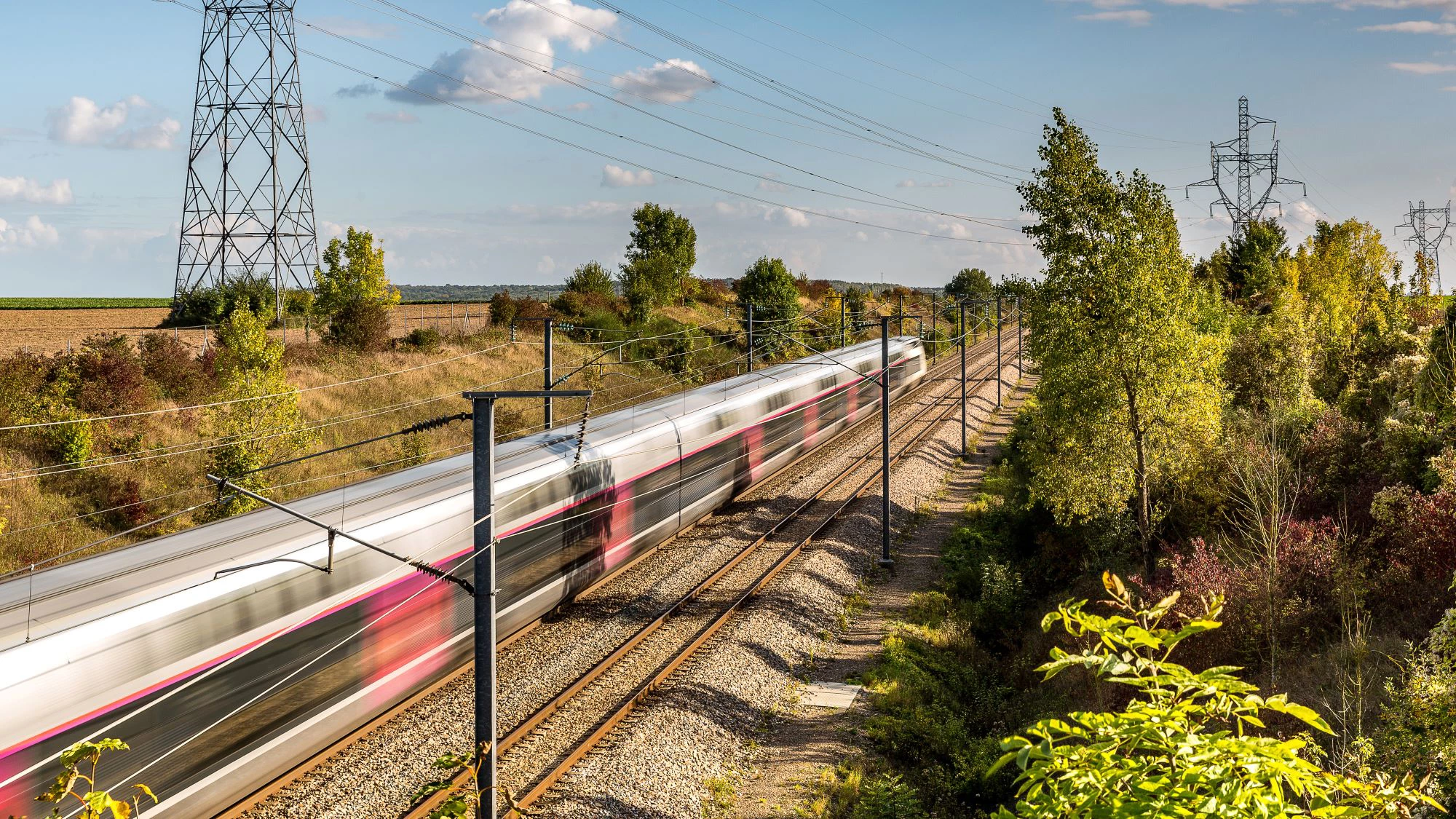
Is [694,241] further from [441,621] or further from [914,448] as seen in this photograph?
[441,621]

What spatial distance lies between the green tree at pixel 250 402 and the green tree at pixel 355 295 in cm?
2210

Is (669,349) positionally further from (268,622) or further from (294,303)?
(268,622)

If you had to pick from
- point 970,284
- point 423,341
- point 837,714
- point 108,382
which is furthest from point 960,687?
point 970,284

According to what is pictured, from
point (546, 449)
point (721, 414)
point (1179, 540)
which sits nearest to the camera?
point (546, 449)

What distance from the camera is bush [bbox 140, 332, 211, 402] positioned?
34.1m

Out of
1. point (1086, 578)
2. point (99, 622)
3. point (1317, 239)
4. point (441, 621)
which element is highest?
point (1317, 239)

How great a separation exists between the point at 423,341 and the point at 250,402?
26120 mm

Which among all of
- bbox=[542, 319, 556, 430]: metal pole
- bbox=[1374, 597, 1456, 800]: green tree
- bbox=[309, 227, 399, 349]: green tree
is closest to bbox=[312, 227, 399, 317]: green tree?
bbox=[309, 227, 399, 349]: green tree

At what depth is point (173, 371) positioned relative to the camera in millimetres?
34719

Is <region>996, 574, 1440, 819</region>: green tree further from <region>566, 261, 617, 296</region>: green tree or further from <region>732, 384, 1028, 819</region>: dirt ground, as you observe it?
<region>566, 261, 617, 296</region>: green tree

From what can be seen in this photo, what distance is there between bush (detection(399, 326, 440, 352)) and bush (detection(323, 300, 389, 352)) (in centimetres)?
185

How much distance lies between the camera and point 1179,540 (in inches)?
896

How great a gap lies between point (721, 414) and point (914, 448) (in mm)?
14420

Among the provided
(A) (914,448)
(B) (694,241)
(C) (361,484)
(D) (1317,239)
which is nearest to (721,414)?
(C) (361,484)
